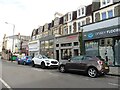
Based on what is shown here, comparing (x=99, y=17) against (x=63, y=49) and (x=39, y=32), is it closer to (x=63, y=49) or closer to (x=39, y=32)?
(x=63, y=49)

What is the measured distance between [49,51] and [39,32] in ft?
40.5

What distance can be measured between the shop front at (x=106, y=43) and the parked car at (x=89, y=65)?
703cm

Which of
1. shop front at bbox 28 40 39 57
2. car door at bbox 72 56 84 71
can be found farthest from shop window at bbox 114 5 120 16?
shop front at bbox 28 40 39 57

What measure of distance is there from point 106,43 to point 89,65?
865 centimetres

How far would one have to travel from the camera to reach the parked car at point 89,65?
1400 cm

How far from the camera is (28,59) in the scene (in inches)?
1157

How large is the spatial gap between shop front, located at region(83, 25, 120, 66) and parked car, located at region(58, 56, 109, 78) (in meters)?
7.03

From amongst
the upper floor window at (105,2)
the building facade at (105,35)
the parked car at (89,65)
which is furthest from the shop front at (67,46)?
the parked car at (89,65)

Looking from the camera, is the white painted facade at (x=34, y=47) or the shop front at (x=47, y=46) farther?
the white painted facade at (x=34, y=47)

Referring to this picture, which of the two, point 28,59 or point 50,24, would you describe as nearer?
point 28,59

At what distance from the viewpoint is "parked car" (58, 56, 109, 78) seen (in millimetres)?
14004

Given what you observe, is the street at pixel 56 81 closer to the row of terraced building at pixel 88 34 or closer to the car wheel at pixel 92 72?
the car wheel at pixel 92 72

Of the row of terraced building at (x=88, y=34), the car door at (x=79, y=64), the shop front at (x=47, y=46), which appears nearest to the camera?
the car door at (x=79, y=64)

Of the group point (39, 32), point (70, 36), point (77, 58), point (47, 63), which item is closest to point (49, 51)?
point (70, 36)
